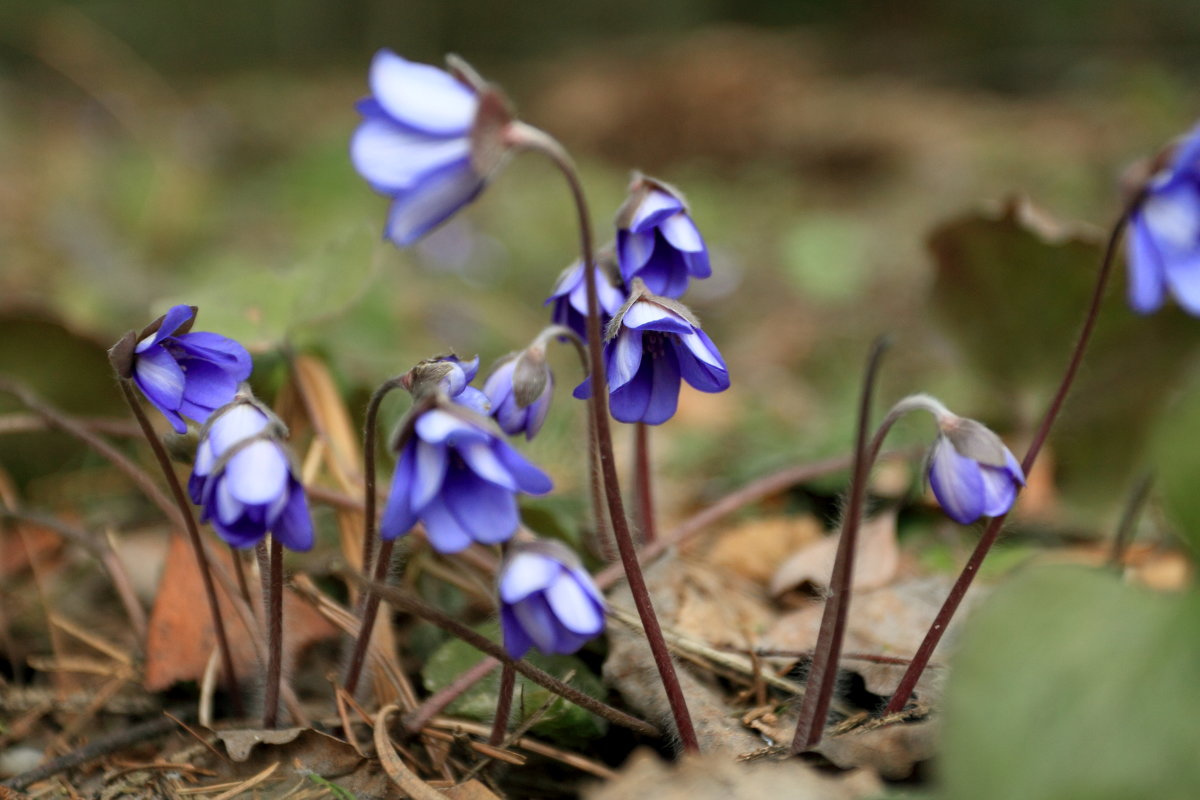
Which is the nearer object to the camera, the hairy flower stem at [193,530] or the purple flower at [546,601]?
the purple flower at [546,601]

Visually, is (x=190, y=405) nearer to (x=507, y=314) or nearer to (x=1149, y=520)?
(x=1149, y=520)

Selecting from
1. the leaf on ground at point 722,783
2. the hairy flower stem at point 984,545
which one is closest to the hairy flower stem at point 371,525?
the leaf on ground at point 722,783

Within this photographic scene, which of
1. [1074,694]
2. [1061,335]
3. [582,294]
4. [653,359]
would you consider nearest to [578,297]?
[582,294]

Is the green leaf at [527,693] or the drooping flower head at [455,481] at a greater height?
the drooping flower head at [455,481]

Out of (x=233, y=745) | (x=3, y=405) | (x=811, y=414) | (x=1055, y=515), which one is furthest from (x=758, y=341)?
(x=233, y=745)

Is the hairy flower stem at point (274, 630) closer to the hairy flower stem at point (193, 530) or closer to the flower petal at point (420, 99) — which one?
the hairy flower stem at point (193, 530)

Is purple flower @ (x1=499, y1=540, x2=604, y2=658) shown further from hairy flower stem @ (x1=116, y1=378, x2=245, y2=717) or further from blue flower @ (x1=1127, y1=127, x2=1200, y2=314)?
blue flower @ (x1=1127, y1=127, x2=1200, y2=314)

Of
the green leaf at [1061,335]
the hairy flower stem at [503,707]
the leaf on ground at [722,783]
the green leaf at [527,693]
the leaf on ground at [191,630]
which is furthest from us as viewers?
the green leaf at [1061,335]
